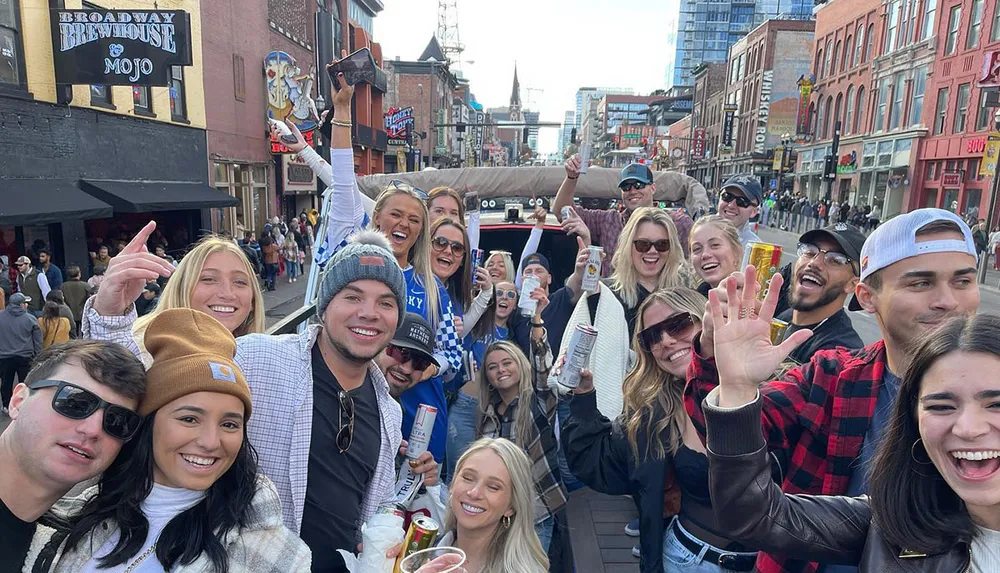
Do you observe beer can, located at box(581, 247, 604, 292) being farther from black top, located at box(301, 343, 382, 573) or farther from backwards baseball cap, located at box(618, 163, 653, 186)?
backwards baseball cap, located at box(618, 163, 653, 186)

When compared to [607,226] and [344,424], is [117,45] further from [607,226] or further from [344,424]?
[344,424]

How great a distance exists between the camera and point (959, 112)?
81.4ft

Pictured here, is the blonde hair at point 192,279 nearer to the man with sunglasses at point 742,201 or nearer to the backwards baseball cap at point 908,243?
the backwards baseball cap at point 908,243

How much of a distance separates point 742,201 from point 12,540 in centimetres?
508

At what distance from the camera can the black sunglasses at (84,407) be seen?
148cm

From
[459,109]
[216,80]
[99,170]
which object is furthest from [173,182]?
[459,109]

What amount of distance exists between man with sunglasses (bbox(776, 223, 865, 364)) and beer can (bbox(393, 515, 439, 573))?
6.30 ft

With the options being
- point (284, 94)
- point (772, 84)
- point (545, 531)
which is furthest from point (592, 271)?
point (772, 84)

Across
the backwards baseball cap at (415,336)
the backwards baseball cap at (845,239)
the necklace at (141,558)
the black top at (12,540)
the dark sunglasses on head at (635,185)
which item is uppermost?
the dark sunglasses on head at (635,185)

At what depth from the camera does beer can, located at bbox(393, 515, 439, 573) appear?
6.35ft

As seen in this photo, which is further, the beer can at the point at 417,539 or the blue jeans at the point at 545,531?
the blue jeans at the point at 545,531

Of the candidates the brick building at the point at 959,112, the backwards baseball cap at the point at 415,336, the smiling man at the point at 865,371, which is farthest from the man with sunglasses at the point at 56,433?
the brick building at the point at 959,112

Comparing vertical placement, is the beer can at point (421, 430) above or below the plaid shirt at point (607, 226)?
below

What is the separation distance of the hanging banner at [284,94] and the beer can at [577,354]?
19.1 m
